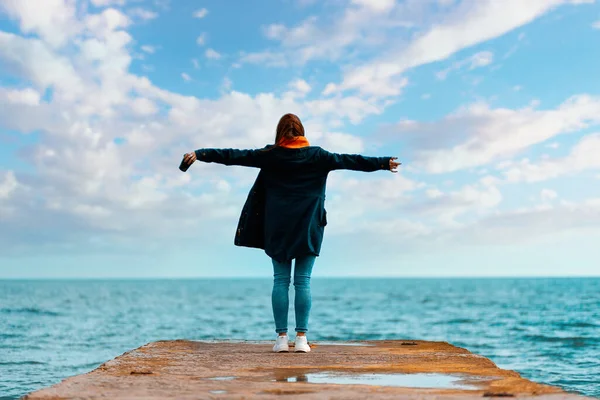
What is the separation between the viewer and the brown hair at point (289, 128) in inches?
227

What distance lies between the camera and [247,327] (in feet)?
102

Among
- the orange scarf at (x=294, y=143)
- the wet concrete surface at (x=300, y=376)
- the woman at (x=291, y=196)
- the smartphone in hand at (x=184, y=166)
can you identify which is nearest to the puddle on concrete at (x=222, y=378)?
the wet concrete surface at (x=300, y=376)

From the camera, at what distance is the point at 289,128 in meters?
5.77

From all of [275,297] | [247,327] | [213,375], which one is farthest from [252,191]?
[247,327]

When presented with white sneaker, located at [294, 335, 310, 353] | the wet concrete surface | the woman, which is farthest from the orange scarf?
the wet concrete surface

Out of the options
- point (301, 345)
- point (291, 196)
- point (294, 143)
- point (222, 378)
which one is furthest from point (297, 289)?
point (222, 378)

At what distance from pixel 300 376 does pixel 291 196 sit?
6.22 ft

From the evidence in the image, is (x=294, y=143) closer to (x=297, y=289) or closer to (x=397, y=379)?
(x=297, y=289)

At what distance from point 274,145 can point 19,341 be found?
17672mm

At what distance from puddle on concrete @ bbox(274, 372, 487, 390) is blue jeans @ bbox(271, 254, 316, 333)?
1.41m

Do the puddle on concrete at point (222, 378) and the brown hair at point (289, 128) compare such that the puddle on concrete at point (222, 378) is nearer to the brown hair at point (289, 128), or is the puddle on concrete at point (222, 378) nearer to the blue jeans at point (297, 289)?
the blue jeans at point (297, 289)

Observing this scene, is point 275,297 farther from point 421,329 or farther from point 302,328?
point 421,329

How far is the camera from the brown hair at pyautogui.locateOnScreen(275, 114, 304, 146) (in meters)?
5.77

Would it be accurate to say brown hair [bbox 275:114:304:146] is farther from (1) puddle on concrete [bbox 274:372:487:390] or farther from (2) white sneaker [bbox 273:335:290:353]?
(1) puddle on concrete [bbox 274:372:487:390]
